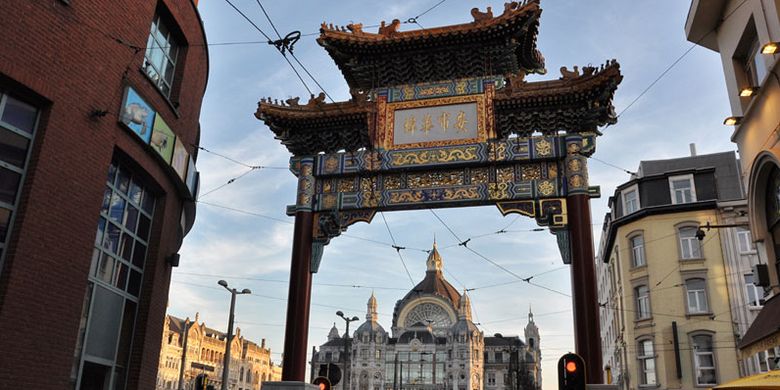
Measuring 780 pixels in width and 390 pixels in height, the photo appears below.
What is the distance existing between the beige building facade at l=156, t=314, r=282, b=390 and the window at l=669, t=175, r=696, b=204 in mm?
47161

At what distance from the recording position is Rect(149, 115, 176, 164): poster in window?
12.3 meters

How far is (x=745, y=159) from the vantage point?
12.6 m

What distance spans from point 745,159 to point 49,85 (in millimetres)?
13069

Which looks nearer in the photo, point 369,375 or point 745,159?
point 745,159

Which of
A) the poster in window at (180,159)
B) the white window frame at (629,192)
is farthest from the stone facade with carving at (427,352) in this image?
the poster in window at (180,159)

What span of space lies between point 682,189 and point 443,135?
1719 cm

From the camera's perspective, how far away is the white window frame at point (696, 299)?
26.3 metres

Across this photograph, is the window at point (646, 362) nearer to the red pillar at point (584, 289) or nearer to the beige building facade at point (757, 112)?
the red pillar at point (584, 289)

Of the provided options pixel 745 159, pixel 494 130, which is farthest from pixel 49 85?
pixel 745 159

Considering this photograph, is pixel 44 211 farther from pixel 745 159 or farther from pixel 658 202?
pixel 658 202

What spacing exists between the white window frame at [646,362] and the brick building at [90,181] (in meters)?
21.7

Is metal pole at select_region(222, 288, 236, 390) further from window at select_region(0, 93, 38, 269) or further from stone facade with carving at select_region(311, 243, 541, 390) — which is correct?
stone facade with carving at select_region(311, 243, 541, 390)

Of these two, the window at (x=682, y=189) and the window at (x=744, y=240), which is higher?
the window at (x=682, y=189)

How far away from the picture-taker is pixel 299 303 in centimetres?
1596
